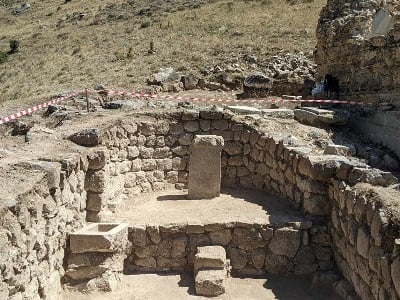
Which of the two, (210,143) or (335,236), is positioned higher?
(210,143)

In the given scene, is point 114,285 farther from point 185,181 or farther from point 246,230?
point 185,181

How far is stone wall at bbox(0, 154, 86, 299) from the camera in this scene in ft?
15.6

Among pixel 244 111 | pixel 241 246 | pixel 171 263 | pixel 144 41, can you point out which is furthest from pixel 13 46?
pixel 241 246

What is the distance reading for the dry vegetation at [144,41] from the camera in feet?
68.9

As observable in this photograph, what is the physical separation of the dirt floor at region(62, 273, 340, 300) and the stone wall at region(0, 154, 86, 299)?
2.79 feet

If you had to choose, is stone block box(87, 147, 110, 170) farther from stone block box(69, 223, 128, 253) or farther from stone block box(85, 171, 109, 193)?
stone block box(69, 223, 128, 253)

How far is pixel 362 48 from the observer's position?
→ 11461 millimetres

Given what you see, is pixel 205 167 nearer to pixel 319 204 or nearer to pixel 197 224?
pixel 197 224

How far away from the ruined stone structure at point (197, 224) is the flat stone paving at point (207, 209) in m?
0.14

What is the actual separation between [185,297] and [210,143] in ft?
10.1

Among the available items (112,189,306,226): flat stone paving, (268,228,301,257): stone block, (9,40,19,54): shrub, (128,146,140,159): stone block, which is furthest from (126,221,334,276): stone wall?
(9,40,19,54): shrub

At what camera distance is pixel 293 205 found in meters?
8.32

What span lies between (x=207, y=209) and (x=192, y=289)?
171 cm

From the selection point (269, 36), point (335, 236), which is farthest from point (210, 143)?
point (269, 36)
